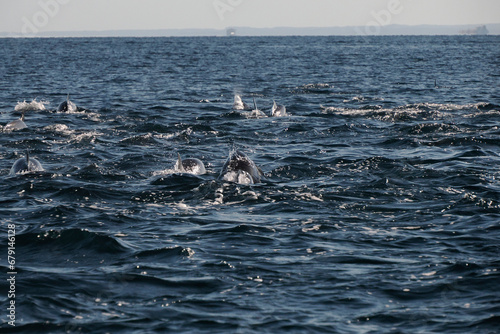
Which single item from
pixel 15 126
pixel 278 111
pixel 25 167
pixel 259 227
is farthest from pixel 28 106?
pixel 259 227

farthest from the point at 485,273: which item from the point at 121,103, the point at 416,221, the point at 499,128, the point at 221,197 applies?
the point at 121,103

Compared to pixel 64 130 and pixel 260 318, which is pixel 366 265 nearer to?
pixel 260 318

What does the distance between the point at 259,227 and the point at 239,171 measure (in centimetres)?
355

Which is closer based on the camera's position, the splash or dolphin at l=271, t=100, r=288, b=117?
dolphin at l=271, t=100, r=288, b=117

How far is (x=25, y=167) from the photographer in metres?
17.2

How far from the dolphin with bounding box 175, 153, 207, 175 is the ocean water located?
27cm

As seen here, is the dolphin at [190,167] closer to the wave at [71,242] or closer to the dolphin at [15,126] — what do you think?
the wave at [71,242]

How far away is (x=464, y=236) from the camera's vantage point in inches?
478

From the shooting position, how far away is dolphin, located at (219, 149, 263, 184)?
16030mm

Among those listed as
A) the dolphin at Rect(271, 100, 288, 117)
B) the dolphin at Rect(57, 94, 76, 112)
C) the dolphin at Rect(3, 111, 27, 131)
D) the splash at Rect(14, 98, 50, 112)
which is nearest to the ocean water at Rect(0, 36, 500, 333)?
the dolphin at Rect(3, 111, 27, 131)

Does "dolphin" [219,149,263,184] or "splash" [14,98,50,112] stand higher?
"splash" [14,98,50,112]

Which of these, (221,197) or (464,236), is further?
(221,197)

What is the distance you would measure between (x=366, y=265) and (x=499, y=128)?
15908mm

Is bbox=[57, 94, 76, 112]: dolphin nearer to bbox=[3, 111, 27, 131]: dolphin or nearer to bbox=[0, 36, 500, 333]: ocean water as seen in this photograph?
bbox=[0, 36, 500, 333]: ocean water
